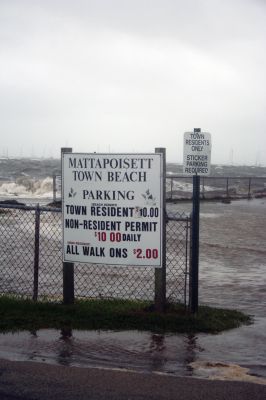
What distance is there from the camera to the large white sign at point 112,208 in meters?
6.76

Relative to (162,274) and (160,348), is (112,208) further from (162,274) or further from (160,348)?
(160,348)

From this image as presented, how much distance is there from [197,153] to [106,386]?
3116 mm

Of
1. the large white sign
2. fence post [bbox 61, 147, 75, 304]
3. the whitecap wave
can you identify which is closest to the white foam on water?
the large white sign

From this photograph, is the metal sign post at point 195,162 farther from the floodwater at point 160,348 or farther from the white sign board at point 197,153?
the floodwater at point 160,348

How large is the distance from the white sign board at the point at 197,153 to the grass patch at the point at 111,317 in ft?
5.75

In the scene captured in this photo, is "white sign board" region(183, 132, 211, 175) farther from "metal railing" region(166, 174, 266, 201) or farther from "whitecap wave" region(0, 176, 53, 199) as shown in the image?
"whitecap wave" region(0, 176, 53, 199)

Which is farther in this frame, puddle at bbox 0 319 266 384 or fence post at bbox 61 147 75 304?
fence post at bbox 61 147 75 304

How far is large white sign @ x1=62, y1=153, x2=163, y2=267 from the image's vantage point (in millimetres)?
6758

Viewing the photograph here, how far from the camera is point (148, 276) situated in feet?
33.6

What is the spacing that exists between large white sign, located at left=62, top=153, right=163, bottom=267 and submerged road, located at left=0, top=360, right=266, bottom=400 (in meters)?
2.00

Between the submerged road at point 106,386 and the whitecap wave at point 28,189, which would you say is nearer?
the submerged road at point 106,386

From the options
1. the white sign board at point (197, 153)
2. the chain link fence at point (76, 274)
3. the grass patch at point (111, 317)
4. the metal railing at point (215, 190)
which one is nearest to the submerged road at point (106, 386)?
the grass patch at point (111, 317)

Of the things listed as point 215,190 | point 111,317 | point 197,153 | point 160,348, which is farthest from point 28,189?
point 160,348

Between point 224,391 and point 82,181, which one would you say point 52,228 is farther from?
point 224,391
